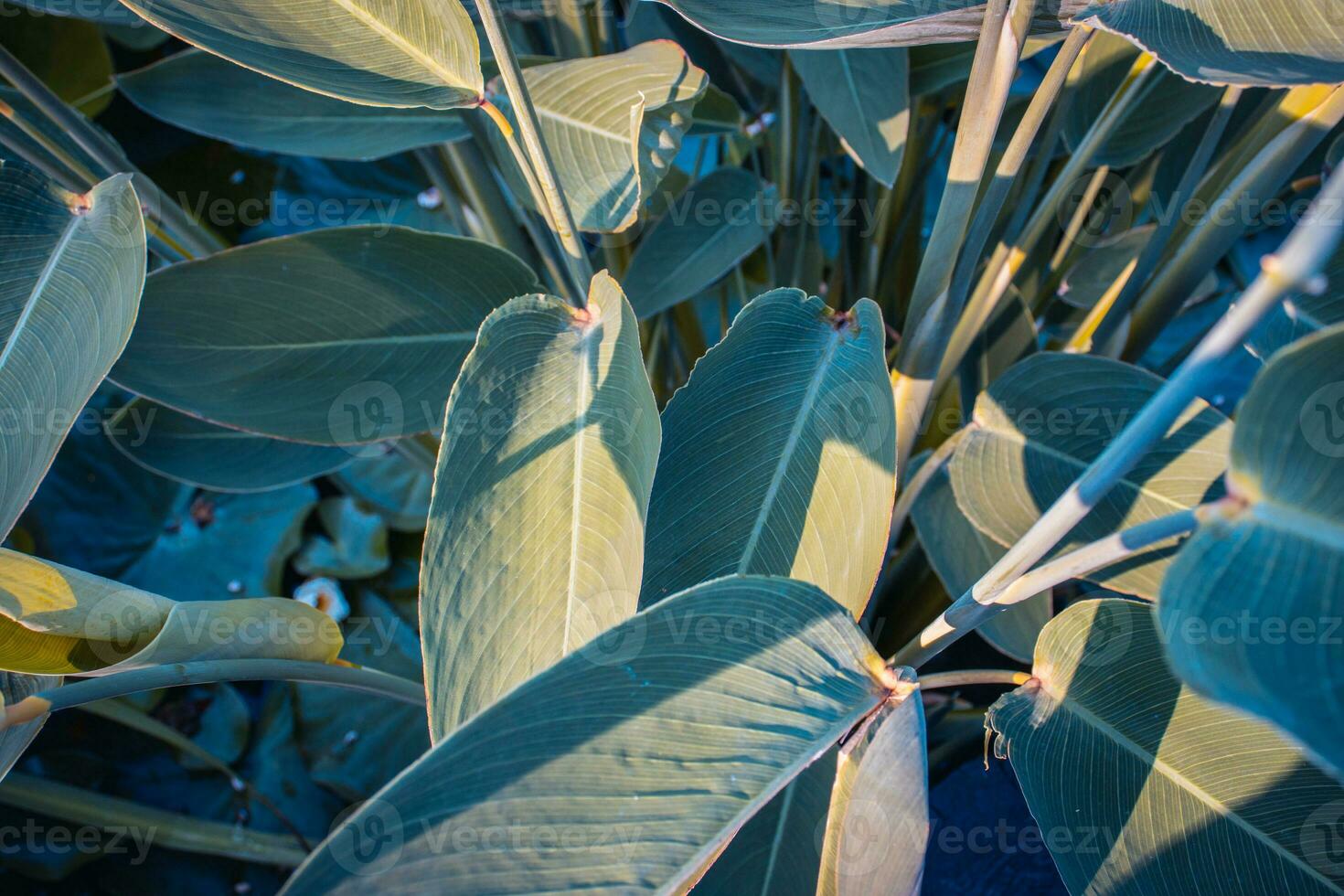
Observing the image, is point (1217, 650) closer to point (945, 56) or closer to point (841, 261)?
point (945, 56)

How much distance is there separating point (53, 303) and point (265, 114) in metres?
0.28

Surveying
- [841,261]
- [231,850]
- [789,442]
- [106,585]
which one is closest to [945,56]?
[841,261]

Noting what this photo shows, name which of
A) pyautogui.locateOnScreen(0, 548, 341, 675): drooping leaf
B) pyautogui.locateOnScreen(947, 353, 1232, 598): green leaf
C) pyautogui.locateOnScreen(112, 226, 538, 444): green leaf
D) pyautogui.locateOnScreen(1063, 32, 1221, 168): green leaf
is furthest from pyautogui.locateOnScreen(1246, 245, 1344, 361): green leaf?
pyautogui.locateOnScreen(0, 548, 341, 675): drooping leaf

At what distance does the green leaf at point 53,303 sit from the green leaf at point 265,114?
0.18 m

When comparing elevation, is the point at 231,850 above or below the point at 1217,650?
below

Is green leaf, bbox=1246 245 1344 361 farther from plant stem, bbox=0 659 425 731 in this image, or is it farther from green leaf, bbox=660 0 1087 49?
plant stem, bbox=0 659 425 731

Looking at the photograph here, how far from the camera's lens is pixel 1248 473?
244 mm

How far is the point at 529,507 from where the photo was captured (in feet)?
1.28

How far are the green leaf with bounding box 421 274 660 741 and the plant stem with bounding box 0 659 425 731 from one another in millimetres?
94

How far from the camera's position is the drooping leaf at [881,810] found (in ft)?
1.04

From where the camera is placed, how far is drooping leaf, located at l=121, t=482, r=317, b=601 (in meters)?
0.92

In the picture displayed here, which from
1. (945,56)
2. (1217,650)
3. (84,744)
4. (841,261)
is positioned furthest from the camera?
(841,261)

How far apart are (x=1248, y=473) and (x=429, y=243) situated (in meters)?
0.46

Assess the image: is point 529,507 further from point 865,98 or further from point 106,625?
point 865,98
